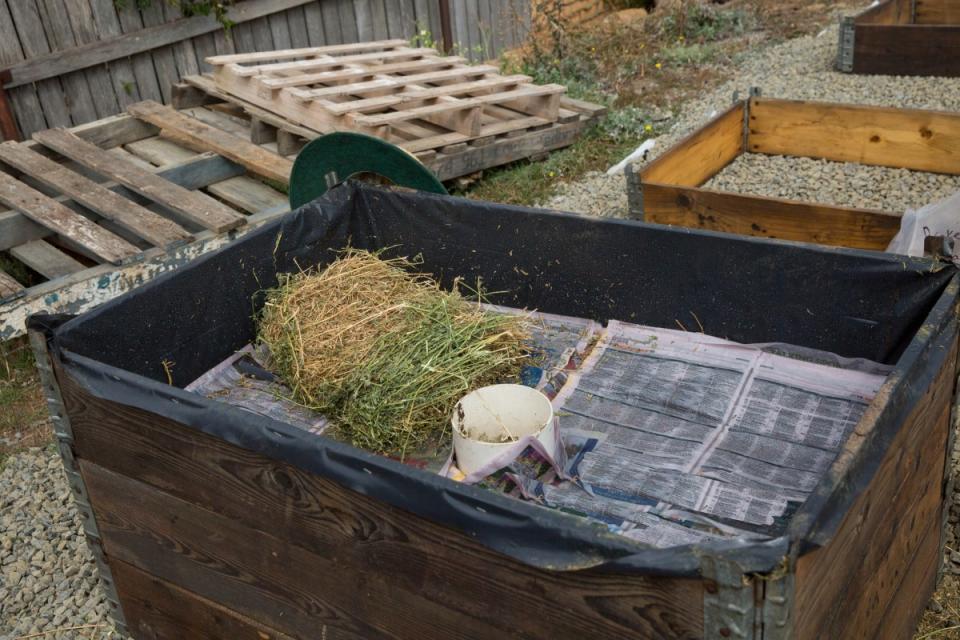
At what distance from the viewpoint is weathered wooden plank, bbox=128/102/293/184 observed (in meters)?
5.18

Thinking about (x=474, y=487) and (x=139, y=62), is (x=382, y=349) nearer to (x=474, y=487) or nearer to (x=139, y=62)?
(x=474, y=487)

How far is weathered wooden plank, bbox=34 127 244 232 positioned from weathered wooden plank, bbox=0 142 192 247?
11cm

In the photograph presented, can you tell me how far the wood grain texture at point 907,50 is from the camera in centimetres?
666

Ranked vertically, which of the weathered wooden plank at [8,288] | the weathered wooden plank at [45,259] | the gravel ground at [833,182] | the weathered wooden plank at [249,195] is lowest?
the gravel ground at [833,182]

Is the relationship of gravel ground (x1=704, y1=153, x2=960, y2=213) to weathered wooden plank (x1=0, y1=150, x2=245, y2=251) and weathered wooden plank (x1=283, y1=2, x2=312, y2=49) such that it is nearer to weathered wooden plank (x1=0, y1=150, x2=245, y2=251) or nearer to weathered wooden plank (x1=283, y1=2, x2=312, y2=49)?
weathered wooden plank (x1=0, y1=150, x2=245, y2=251)

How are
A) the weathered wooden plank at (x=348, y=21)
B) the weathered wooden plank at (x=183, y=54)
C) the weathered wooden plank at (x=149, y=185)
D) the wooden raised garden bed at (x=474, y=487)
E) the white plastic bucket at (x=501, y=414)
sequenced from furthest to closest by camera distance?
the weathered wooden plank at (x=348, y=21) < the weathered wooden plank at (x=183, y=54) < the weathered wooden plank at (x=149, y=185) < the white plastic bucket at (x=501, y=414) < the wooden raised garden bed at (x=474, y=487)

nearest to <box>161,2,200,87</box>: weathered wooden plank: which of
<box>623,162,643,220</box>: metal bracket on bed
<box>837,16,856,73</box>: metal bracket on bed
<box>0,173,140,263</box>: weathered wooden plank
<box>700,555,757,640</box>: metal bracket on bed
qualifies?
<box>0,173,140,263</box>: weathered wooden plank

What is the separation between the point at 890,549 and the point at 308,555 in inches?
52.8

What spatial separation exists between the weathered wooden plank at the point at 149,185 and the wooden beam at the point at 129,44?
2.28 ft

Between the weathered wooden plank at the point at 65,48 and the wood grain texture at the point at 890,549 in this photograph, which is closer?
the wood grain texture at the point at 890,549

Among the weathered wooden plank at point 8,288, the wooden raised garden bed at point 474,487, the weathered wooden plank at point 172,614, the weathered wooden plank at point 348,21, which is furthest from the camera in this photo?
the weathered wooden plank at point 348,21

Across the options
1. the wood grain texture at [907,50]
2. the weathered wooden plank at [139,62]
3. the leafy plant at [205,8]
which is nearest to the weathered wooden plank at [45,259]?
the weathered wooden plank at [139,62]

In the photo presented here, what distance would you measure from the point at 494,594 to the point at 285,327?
1.65 meters

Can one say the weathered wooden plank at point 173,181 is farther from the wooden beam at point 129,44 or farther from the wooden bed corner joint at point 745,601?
the wooden bed corner joint at point 745,601
